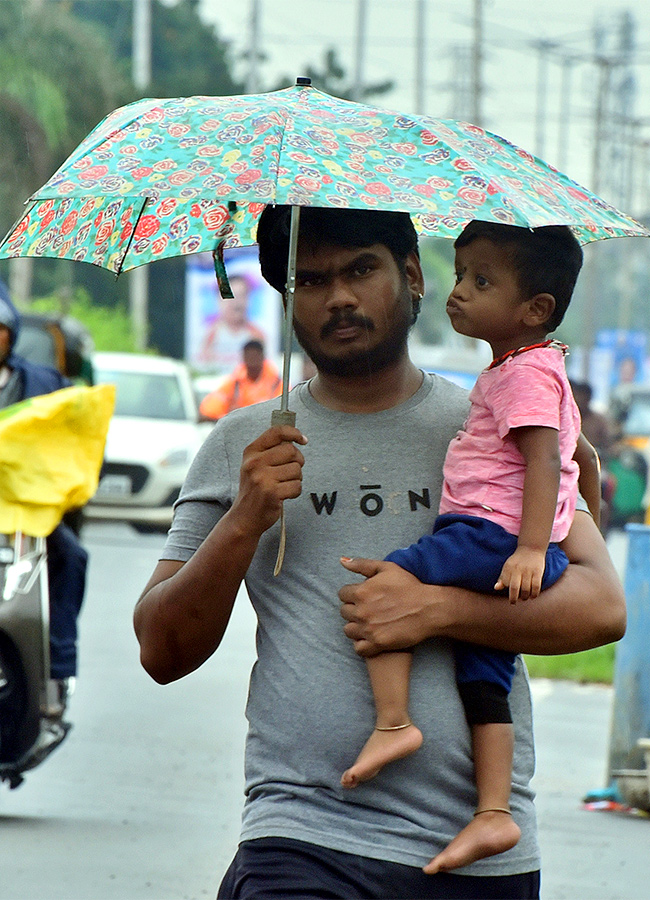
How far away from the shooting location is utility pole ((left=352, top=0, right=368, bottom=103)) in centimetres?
4047

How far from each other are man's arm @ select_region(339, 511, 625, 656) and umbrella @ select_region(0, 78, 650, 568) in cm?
35

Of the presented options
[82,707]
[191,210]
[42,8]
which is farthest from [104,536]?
[42,8]

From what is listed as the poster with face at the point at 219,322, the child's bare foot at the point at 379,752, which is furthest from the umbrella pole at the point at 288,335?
the poster with face at the point at 219,322

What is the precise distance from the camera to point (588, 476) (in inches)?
130

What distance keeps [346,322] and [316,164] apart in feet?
1.01

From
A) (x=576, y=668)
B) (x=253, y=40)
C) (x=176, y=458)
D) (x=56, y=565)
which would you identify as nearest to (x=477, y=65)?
(x=253, y=40)

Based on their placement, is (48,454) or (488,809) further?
(48,454)

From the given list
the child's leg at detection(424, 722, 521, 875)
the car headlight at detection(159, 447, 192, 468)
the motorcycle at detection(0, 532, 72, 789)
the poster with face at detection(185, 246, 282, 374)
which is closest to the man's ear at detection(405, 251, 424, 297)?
the child's leg at detection(424, 722, 521, 875)

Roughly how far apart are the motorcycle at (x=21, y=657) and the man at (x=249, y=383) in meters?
6.99

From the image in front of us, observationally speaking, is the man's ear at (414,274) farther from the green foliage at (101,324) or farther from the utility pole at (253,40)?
the utility pole at (253,40)

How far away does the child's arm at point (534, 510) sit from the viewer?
2885 mm

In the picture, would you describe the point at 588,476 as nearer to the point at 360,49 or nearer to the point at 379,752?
the point at 379,752

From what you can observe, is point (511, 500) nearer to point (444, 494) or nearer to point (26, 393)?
point (444, 494)

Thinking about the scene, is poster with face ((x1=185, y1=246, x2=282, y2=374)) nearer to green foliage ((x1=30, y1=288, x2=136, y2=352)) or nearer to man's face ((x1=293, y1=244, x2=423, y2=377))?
green foliage ((x1=30, y1=288, x2=136, y2=352))
